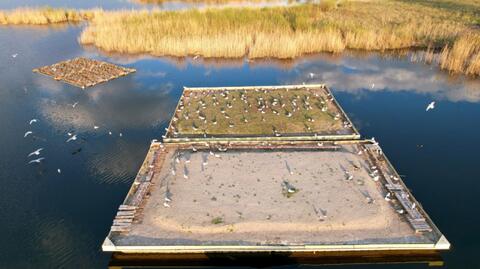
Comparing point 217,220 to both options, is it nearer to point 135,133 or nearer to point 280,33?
point 135,133

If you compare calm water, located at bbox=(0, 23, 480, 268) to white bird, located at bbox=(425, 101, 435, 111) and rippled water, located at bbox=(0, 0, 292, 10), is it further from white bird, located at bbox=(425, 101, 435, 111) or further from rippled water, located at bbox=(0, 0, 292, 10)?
rippled water, located at bbox=(0, 0, 292, 10)

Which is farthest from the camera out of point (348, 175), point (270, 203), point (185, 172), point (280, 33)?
point (280, 33)

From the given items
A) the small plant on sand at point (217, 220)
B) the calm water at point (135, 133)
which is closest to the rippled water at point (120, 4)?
the calm water at point (135, 133)

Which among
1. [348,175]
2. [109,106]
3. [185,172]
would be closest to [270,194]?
[348,175]

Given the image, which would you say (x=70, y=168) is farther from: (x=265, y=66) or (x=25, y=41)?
(x=25, y=41)

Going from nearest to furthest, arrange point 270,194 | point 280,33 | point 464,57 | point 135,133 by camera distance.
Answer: point 270,194
point 135,133
point 464,57
point 280,33
